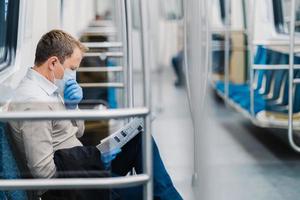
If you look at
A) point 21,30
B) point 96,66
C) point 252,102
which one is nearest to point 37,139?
point 21,30

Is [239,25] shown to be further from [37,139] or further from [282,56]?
[37,139]

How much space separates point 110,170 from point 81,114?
57 cm

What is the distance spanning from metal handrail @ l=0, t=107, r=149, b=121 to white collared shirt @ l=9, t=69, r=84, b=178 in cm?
22

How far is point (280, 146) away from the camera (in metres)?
5.41

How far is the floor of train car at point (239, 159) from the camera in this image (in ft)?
12.8

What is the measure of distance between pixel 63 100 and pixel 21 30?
1.18 m

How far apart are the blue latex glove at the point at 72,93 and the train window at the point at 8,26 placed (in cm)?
107

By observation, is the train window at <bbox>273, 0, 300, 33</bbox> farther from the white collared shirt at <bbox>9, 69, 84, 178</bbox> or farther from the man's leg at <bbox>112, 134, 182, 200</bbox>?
the white collared shirt at <bbox>9, 69, 84, 178</bbox>

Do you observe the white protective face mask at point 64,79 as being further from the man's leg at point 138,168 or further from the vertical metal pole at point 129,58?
the vertical metal pole at point 129,58

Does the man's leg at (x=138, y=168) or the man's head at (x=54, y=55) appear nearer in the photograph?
the man's head at (x=54, y=55)

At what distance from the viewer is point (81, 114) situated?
1.69 meters

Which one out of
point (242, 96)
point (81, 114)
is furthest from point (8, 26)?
point (242, 96)

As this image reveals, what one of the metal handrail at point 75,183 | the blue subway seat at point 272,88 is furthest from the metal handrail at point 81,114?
the blue subway seat at point 272,88

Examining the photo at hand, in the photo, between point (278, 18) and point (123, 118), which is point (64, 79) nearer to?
point (123, 118)
